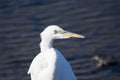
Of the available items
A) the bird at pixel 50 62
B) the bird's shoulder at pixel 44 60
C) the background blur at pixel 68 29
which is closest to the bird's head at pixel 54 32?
the bird at pixel 50 62

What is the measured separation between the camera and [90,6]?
36.0 ft

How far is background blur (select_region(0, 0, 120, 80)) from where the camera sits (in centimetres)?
912

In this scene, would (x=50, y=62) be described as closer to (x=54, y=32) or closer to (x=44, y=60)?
(x=44, y=60)

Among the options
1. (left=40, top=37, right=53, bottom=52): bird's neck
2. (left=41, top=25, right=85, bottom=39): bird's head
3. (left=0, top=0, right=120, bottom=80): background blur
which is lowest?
(left=0, top=0, right=120, bottom=80): background blur

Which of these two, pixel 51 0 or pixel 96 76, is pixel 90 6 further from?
pixel 96 76

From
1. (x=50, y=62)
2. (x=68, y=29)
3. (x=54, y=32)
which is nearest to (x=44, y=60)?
(x=50, y=62)

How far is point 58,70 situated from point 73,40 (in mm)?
4513

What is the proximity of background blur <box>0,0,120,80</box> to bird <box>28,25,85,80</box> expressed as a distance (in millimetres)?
3515

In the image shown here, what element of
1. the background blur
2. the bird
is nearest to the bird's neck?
the bird

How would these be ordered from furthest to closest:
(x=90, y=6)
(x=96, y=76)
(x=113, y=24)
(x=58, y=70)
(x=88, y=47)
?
(x=90, y=6), (x=113, y=24), (x=88, y=47), (x=96, y=76), (x=58, y=70)

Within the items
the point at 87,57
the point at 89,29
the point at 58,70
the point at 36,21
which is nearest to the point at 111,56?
the point at 87,57

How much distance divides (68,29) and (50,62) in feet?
15.9

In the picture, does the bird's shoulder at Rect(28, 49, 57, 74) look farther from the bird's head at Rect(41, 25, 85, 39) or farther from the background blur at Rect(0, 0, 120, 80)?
the background blur at Rect(0, 0, 120, 80)

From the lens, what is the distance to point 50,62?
530 cm
